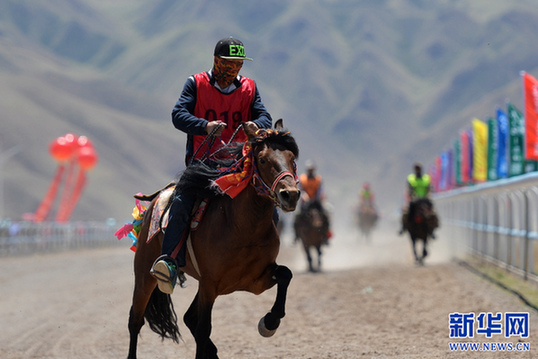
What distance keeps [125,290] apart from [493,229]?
24.4ft

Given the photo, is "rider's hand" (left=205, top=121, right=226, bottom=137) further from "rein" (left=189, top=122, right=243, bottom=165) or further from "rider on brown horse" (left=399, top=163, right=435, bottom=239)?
"rider on brown horse" (left=399, top=163, right=435, bottom=239)

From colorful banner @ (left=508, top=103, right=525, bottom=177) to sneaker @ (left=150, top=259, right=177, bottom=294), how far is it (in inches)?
564

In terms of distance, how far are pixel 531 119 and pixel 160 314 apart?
10.8m

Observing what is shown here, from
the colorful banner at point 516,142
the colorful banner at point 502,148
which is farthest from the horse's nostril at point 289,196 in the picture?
the colorful banner at point 502,148

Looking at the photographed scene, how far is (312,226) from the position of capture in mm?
20844

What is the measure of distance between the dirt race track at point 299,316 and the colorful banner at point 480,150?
9033 mm

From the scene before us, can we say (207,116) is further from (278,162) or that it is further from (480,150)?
(480,150)

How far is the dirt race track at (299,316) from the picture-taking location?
31.4 feet

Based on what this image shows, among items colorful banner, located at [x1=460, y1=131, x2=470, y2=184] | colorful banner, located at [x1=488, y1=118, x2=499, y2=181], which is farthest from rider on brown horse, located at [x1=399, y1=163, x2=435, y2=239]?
colorful banner, located at [x1=460, y1=131, x2=470, y2=184]

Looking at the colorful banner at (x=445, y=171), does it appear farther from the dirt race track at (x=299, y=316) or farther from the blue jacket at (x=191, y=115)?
the blue jacket at (x=191, y=115)

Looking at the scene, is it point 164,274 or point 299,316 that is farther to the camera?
point 299,316

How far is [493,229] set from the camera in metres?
18.1

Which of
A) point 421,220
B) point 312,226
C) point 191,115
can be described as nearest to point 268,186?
point 191,115

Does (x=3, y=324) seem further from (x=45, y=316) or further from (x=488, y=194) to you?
(x=488, y=194)
